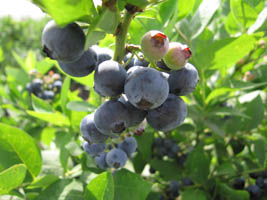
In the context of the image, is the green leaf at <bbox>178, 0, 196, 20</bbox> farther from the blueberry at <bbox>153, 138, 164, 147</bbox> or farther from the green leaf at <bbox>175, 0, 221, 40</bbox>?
the blueberry at <bbox>153, 138, 164, 147</bbox>

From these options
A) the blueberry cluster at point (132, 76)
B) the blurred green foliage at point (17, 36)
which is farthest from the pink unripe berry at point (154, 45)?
the blurred green foliage at point (17, 36)

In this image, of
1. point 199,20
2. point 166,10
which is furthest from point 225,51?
point 166,10

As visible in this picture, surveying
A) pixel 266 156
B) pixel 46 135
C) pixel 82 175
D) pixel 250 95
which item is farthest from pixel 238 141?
pixel 46 135

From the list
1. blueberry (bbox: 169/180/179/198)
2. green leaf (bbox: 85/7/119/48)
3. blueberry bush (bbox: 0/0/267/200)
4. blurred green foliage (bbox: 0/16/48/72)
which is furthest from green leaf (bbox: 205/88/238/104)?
blurred green foliage (bbox: 0/16/48/72)

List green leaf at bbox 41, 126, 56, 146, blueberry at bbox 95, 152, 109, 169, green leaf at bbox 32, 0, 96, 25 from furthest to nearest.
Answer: green leaf at bbox 41, 126, 56, 146 < blueberry at bbox 95, 152, 109, 169 < green leaf at bbox 32, 0, 96, 25

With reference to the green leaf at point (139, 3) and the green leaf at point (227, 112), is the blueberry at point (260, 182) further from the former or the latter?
the green leaf at point (139, 3)

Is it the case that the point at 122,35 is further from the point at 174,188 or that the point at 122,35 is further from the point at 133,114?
the point at 174,188

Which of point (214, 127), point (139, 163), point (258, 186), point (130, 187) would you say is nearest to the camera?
point (130, 187)
